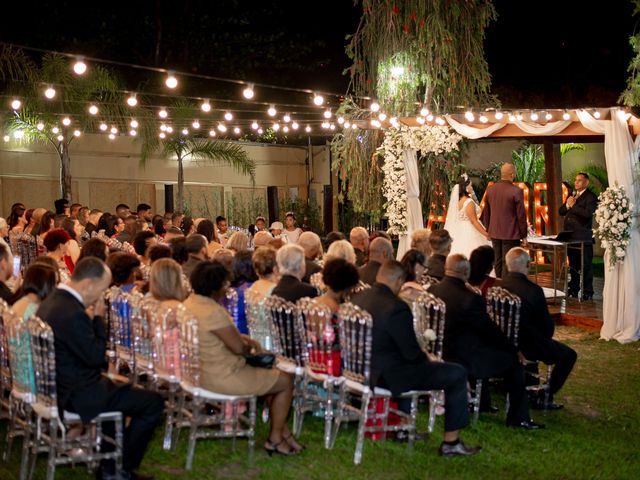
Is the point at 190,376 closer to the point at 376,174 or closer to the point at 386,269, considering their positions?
the point at 386,269

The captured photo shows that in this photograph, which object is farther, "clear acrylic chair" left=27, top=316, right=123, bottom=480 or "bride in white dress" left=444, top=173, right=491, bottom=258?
"bride in white dress" left=444, top=173, right=491, bottom=258

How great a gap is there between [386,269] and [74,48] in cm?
2321

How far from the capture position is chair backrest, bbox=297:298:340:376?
7.06 meters

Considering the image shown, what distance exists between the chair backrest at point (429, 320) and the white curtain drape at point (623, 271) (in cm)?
458

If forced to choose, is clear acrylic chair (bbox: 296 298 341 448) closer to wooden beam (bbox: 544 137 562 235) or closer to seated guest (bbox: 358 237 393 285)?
seated guest (bbox: 358 237 393 285)

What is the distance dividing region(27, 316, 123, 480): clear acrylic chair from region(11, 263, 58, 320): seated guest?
675 millimetres

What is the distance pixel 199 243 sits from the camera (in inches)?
374

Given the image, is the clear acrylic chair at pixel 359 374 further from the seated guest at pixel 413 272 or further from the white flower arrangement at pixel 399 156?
the white flower arrangement at pixel 399 156

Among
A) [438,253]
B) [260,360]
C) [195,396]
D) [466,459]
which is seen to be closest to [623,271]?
[438,253]

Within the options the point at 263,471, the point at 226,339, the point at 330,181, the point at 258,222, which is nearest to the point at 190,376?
the point at 226,339

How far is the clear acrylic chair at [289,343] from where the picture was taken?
23.9ft

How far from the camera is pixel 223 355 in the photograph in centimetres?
668

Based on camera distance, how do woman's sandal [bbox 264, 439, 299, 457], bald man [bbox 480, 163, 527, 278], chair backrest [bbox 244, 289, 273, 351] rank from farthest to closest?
bald man [bbox 480, 163, 527, 278] < chair backrest [bbox 244, 289, 273, 351] < woman's sandal [bbox 264, 439, 299, 457]

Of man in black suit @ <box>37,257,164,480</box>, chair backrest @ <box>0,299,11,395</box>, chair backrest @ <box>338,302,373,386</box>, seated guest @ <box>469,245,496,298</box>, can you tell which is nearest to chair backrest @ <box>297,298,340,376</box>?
chair backrest @ <box>338,302,373,386</box>
